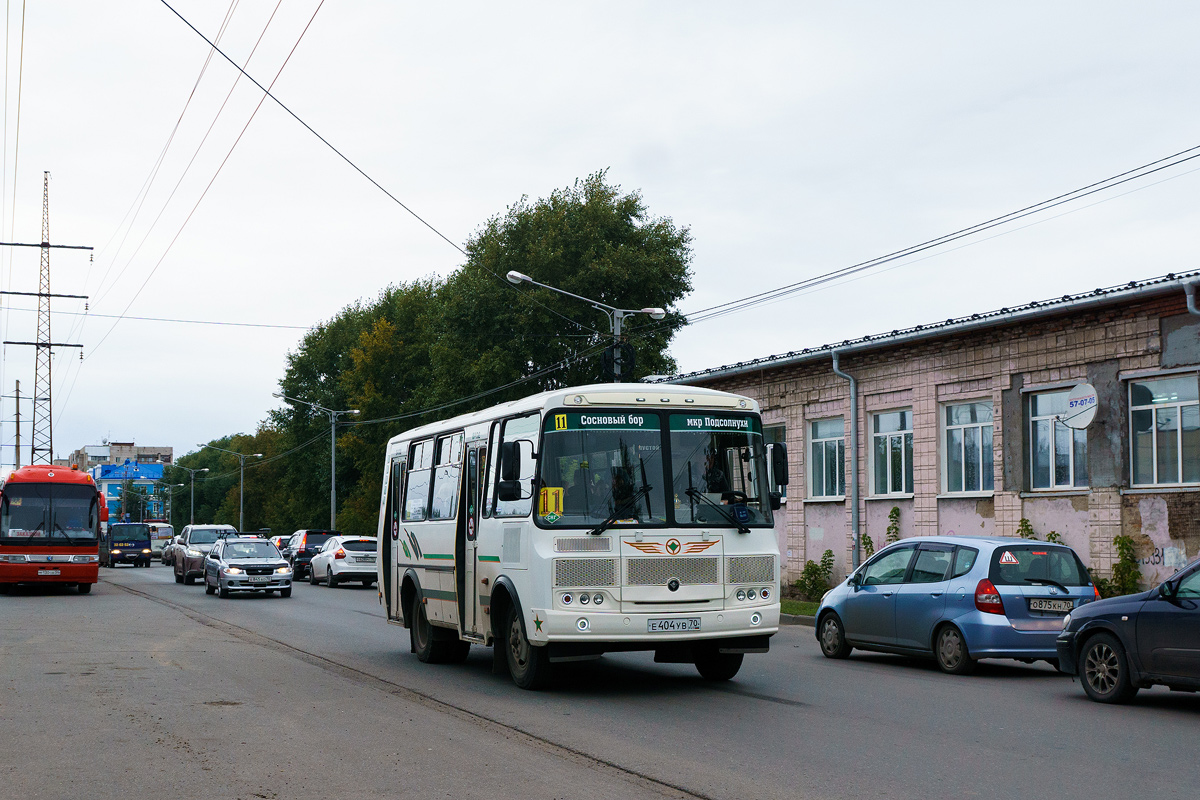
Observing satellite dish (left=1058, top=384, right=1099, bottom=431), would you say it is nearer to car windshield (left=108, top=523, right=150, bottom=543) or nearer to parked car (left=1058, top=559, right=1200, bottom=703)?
parked car (left=1058, top=559, right=1200, bottom=703)

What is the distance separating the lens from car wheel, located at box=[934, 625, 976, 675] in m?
13.4

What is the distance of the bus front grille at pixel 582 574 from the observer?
11.3 metres

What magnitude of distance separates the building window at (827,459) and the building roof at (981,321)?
1695mm

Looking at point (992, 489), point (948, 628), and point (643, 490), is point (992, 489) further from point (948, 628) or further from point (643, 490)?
point (643, 490)

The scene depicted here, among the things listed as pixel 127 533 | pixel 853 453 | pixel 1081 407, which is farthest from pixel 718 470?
pixel 127 533

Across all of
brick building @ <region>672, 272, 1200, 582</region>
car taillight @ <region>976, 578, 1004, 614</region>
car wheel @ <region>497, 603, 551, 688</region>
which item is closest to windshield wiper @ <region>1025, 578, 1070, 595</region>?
car taillight @ <region>976, 578, 1004, 614</region>

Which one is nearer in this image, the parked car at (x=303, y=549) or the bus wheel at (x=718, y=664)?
the bus wheel at (x=718, y=664)

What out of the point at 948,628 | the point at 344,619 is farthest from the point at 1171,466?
the point at 344,619

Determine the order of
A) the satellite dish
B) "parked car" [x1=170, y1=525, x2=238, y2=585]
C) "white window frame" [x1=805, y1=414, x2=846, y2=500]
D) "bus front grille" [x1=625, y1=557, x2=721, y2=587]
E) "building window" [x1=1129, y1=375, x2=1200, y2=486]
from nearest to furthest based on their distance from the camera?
"bus front grille" [x1=625, y1=557, x2=721, y2=587] < "building window" [x1=1129, y1=375, x2=1200, y2=486] < the satellite dish < "white window frame" [x1=805, y1=414, x2=846, y2=500] < "parked car" [x1=170, y1=525, x2=238, y2=585]

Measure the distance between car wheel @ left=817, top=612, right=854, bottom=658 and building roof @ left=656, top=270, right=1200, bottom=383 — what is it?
335 inches

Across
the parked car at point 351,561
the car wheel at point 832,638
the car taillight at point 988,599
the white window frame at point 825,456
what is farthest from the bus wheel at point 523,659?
the parked car at point 351,561

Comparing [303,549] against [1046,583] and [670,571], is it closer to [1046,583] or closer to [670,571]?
[1046,583]

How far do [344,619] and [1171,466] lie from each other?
48.4ft

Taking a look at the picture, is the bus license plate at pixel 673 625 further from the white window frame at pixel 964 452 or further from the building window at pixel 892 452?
the building window at pixel 892 452
